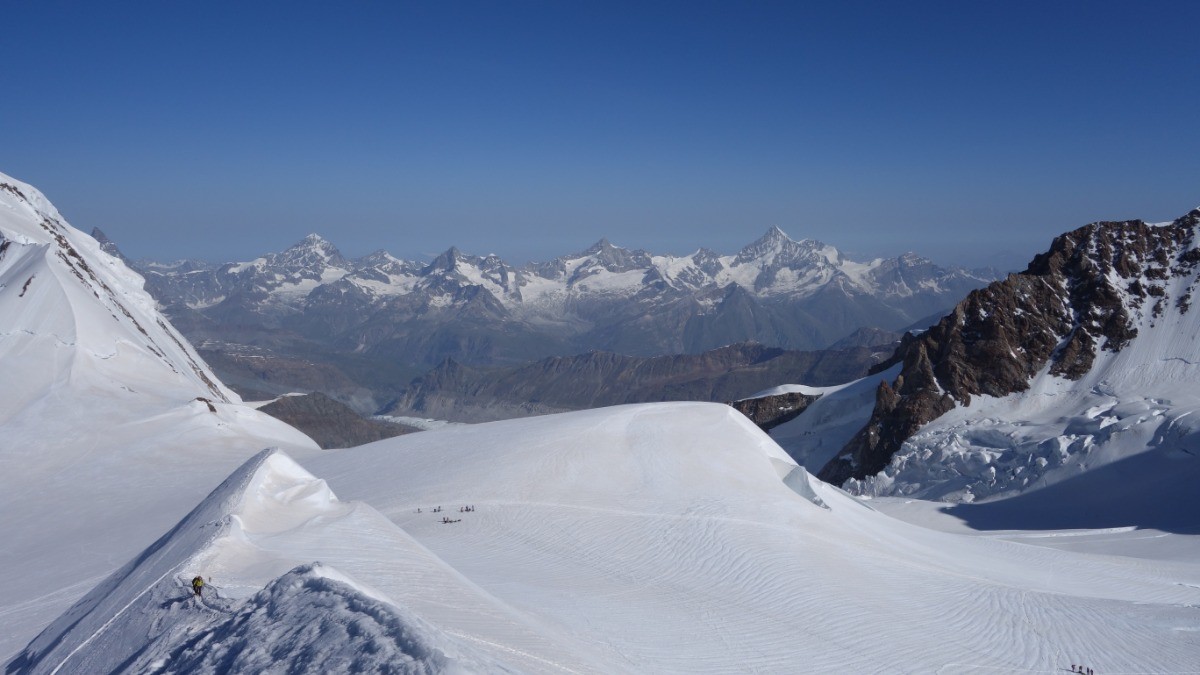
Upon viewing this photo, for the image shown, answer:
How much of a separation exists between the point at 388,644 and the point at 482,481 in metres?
23.6

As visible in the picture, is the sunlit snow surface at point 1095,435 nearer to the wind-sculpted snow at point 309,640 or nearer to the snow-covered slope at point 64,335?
the wind-sculpted snow at point 309,640

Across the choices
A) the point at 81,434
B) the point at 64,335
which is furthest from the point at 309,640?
the point at 64,335

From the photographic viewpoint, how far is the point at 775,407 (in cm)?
10669

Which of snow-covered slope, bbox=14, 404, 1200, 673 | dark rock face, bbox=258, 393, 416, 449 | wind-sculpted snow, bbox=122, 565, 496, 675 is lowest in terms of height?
dark rock face, bbox=258, 393, 416, 449

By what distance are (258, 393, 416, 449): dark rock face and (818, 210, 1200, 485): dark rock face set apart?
103093 millimetres

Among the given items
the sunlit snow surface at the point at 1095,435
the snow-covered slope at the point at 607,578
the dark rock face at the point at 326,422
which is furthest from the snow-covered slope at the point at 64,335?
the dark rock face at the point at 326,422

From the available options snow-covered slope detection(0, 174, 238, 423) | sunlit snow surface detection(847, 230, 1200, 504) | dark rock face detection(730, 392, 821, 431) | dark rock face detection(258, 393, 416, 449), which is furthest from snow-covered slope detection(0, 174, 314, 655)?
dark rock face detection(258, 393, 416, 449)

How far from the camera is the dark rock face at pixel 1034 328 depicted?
75.9 meters

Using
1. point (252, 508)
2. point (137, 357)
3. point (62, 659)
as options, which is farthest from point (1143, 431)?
point (137, 357)

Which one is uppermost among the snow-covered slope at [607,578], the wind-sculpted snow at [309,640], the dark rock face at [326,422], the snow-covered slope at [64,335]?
the snow-covered slope at [64,335]

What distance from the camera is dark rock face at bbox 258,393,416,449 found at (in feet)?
515

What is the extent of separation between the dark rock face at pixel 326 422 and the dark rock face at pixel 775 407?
77543 millimetres

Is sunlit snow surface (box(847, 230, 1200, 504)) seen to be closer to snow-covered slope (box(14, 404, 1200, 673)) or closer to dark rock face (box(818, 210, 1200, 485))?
dark rock face (box(818, 210, 1200, 485))

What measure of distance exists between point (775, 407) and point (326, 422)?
101 metres
